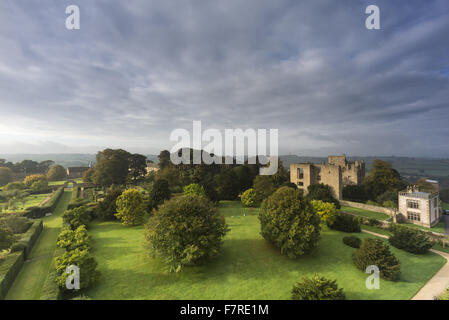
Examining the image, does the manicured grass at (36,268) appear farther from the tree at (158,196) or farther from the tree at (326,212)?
the tree at (326,212)

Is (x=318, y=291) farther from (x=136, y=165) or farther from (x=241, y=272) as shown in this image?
(x=136, y=165)

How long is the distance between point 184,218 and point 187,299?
19.3ft

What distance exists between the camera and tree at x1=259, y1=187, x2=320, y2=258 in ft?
60.0

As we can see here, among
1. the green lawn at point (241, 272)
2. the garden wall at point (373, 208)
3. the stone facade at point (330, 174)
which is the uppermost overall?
the stone facade at point (330, 174)

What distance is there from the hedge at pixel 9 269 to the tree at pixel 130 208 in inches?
414

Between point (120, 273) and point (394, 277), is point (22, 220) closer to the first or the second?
point (120, 273)

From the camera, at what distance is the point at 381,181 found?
45.1m

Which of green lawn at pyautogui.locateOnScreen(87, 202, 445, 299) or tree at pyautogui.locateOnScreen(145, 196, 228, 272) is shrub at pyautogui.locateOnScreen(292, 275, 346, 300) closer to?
green lawn at pyautogui.locateOnScreen(87, 202, 445, 299)

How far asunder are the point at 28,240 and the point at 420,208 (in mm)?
52063

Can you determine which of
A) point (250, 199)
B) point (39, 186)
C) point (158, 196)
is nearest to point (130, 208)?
point (158, 196)

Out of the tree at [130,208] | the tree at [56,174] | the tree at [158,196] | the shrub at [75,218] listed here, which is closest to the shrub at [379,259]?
the tree at [158,196]

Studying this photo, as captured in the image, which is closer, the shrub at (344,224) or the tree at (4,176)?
the shrub at (344,224)

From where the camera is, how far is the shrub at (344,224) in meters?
26.2
